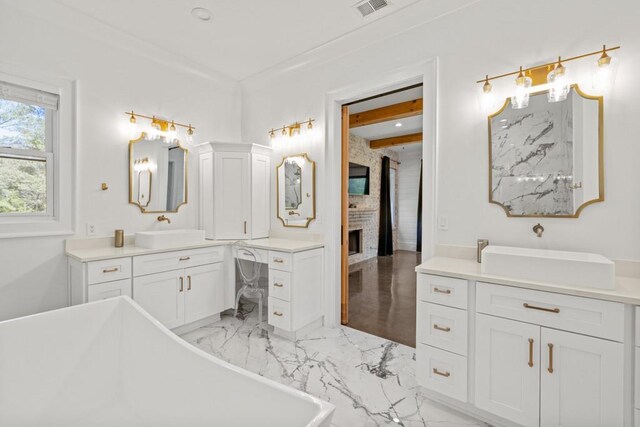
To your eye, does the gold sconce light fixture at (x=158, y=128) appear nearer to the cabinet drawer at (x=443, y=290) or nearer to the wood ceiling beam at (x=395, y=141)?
the cabinet drawer at (x=443, y=290)

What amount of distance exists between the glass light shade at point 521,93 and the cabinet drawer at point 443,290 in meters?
1.25

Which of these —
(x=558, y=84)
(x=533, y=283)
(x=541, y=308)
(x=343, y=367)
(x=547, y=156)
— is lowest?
(x=343, y=367)

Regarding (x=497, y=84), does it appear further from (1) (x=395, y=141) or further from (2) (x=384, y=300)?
(1) (x=395, y=141)

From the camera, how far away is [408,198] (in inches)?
318

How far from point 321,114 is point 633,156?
239cm

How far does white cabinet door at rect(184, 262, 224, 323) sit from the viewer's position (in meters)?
2.86

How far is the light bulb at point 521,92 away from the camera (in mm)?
1921

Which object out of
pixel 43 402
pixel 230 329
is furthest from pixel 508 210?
pixel 43 402

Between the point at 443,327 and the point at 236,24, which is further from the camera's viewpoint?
the point at 236,24

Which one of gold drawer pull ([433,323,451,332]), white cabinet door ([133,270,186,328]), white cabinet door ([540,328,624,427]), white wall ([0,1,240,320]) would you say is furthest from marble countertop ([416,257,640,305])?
white wall ([0,1,240,320])

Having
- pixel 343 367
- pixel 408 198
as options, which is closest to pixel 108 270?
pixel 343 367

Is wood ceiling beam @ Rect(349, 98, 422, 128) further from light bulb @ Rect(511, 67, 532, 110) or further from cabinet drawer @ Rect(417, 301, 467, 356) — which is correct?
cabinet drawer @ Rect(417, 301, 467, 356)

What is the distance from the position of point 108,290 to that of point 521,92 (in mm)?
3359

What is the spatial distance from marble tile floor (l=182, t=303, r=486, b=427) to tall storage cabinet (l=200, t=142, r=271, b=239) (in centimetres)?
101
